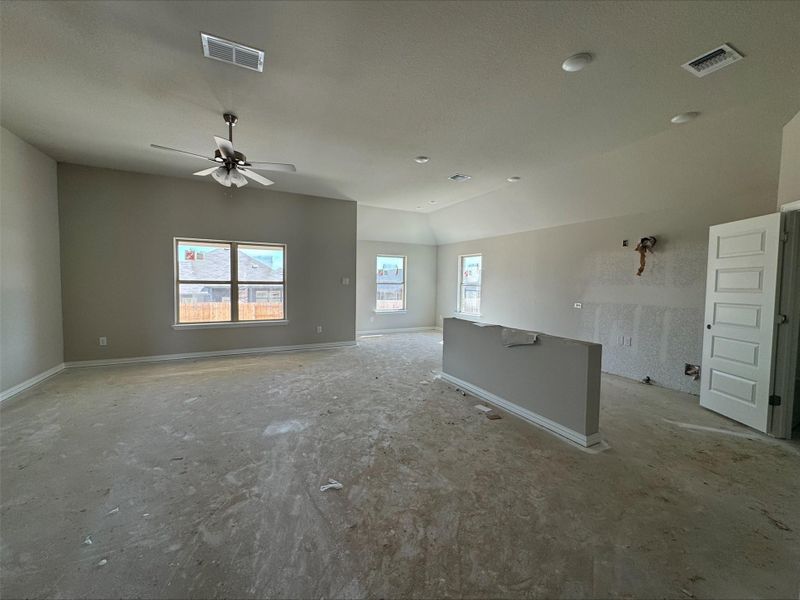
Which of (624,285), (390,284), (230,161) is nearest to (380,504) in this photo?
(230,161)

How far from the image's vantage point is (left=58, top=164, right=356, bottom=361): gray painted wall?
4699 mm

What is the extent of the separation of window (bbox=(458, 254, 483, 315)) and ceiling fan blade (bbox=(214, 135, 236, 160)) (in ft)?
18.5

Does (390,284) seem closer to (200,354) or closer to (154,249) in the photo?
(200,354)

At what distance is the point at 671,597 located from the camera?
1389 mm

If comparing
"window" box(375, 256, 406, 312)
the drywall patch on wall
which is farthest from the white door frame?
"window" box(375, 256, 406, 312)

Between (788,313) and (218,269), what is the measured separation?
23.6 feet

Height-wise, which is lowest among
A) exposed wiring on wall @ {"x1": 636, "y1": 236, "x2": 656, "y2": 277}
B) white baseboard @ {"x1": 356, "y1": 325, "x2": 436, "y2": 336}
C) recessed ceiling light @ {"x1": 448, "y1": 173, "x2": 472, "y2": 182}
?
white baseboard @ {"x1": 356, "y1": 325, "x2": 436, "y2": 336}

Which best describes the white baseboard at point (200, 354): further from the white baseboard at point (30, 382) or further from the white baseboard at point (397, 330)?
the white baseboard at point (397, 330)

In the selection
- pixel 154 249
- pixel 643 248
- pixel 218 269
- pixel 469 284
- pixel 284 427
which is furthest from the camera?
pixel 469 284

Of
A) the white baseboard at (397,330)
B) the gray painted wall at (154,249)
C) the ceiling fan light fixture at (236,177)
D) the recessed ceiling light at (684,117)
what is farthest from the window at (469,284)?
the ceiling fan light fixture at (236,177)

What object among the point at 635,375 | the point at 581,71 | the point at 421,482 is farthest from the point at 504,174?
the point at 421,482

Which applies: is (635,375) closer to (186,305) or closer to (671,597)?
(671,597)

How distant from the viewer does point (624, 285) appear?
468 centimetres

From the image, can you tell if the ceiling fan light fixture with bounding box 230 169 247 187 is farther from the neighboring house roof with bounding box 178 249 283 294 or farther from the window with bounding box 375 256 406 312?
the window with bounding box 375 256 406 312
